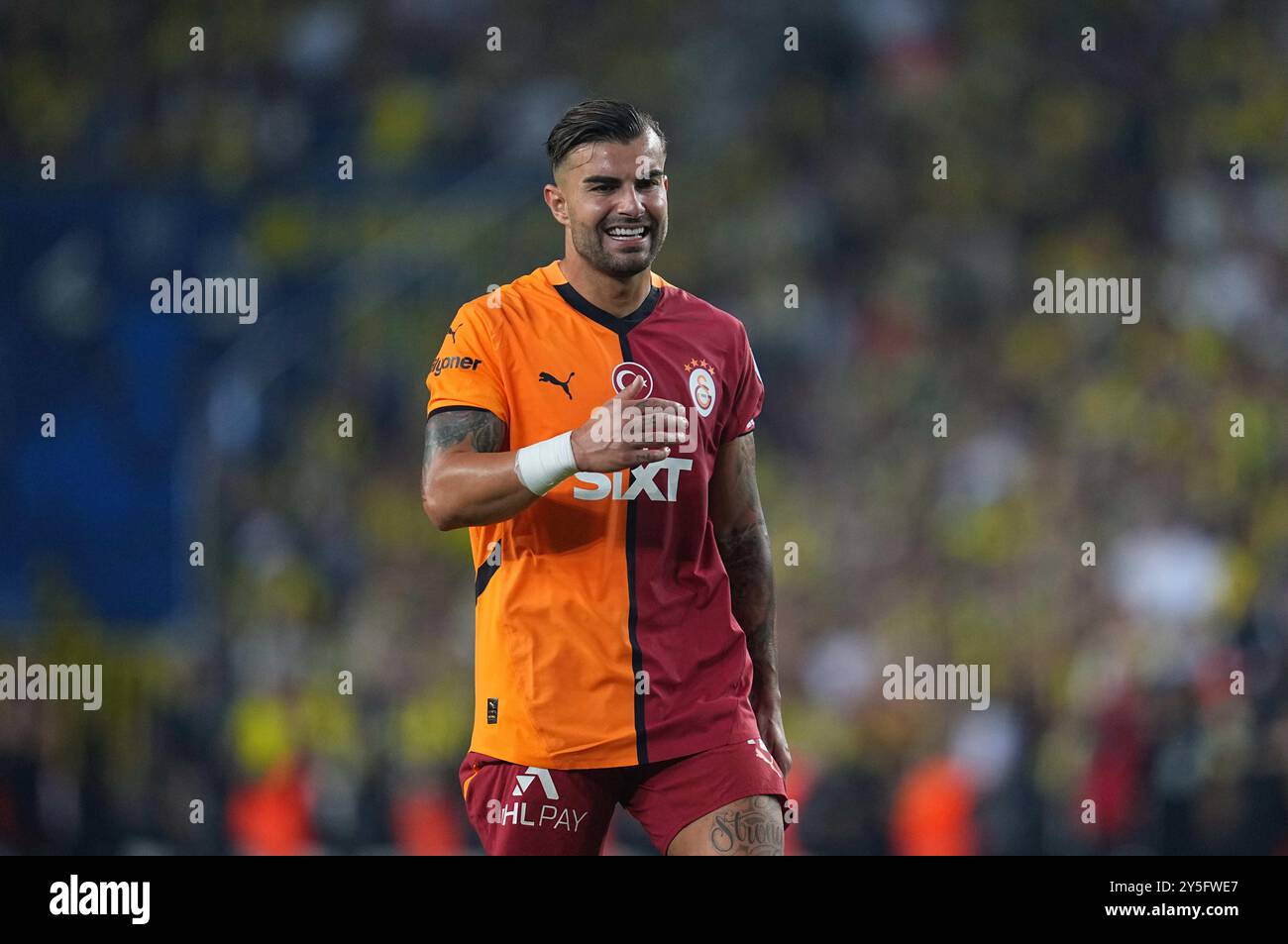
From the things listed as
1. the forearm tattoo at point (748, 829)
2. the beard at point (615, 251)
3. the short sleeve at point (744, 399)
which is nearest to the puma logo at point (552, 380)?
the beard at point (615, 251)

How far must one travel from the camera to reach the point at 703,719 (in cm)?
316

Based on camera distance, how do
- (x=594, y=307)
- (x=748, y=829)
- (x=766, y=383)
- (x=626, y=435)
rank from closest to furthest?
1. (x=626, y=435)
2. (x=748, y=829)
3. (x=594, y=307)
4. (x=766, y=383)

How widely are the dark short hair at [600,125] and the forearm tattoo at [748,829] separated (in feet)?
4.53

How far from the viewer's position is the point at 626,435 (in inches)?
112

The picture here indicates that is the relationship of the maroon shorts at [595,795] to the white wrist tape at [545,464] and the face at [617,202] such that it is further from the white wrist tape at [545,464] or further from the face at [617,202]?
the face at [617,202]

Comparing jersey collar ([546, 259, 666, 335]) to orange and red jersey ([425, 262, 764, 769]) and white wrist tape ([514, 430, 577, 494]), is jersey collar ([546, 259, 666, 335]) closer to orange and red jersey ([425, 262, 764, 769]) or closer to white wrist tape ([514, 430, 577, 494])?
orange and red jersey ([425, 262, 764, 769])

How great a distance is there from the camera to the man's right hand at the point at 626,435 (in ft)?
9.32

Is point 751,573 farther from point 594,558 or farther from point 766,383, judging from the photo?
point 766,383

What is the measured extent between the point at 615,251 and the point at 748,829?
121cm

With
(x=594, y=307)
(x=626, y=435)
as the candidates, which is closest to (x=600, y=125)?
(x=594, y=307)
